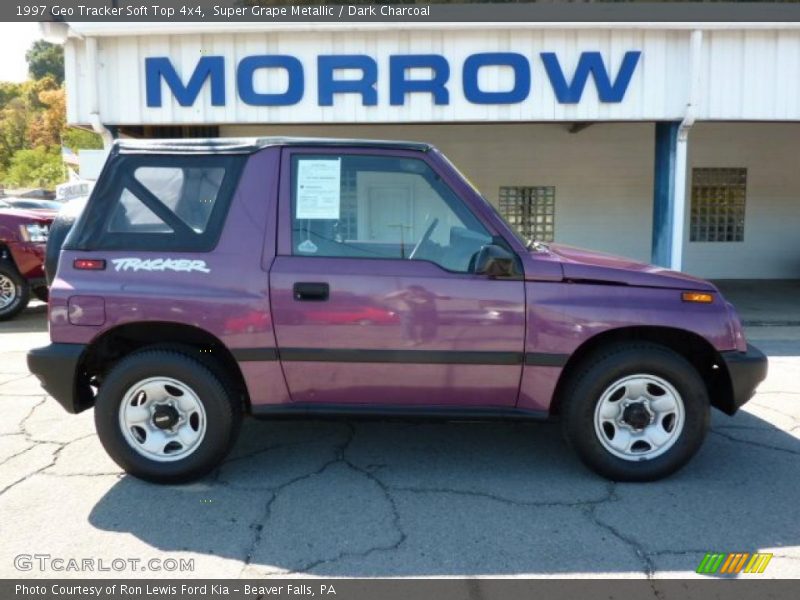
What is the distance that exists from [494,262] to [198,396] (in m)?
1.74

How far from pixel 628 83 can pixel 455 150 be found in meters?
5.20

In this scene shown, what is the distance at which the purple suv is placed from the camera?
11.1 feet

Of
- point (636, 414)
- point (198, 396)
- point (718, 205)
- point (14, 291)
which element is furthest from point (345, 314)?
point (718, 205)

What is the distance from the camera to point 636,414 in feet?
11.5

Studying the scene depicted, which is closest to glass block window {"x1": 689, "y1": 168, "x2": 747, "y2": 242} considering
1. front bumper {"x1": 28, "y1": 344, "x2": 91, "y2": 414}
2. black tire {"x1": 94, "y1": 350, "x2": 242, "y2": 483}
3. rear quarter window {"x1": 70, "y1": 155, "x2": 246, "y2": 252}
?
rear quarter window {"x1": 70, "y1": 155, "x2": 246, "y2": 252}

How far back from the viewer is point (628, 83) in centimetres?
924

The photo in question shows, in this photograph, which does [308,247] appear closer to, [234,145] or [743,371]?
[234,145]

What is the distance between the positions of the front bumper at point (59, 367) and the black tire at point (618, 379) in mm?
2666

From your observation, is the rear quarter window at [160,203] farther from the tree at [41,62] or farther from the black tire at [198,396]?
the tree at [41,62]

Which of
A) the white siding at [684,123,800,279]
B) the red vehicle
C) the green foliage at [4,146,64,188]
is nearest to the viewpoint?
the red vehicle

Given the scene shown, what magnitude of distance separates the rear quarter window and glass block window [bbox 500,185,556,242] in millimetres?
11200

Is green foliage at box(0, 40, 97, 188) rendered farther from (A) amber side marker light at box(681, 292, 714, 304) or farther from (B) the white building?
(A) amber side marker light at box(681, 292, 714, 304)
